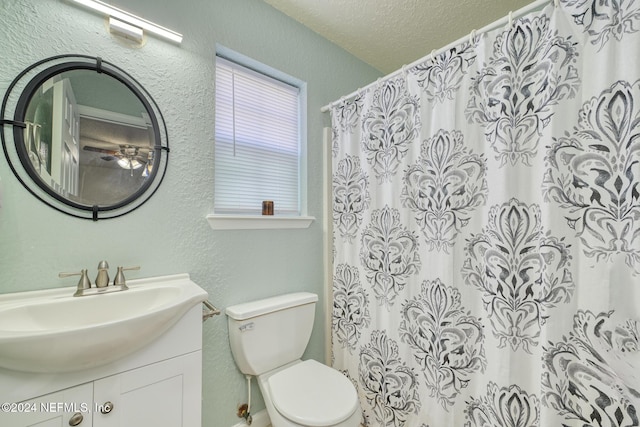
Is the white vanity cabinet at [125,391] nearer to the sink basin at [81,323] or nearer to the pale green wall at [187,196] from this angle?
the sink basin at [81,323]

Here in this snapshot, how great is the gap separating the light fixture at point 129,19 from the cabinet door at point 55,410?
1.31 m

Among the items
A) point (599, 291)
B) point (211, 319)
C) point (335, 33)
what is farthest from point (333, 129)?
point (599, 291)

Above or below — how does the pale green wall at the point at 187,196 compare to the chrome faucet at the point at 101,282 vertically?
above

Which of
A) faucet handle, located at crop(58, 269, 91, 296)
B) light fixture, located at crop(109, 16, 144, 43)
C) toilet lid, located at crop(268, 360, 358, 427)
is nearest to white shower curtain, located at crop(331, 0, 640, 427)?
toilet lid, located at crop(268, 360, 358, 427)

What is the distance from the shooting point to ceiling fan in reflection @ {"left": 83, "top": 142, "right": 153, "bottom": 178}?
107 cm

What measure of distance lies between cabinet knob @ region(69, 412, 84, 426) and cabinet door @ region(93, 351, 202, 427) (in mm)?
35

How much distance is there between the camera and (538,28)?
943 millimetres

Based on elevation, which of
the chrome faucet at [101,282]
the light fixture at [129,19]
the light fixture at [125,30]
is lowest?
the chrome faucet at [101,282]

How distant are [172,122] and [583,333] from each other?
1806 mm

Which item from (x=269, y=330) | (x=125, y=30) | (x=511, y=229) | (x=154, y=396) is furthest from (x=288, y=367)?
(x=125, y=30)

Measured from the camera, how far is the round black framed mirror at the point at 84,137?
0.91 metres

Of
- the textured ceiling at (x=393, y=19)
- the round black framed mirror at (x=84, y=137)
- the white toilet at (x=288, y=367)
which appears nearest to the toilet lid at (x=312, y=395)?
the white toilet at (x=288, y=367)

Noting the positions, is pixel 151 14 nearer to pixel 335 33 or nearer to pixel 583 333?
pixel 335 33

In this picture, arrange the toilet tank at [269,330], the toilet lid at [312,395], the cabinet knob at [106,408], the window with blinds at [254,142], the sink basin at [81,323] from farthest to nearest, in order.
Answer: the window with blinds at [254,142] < the toilet tank at [269,330] < the toilet lid at [312,395] < the cabinet knob at [106,408] < the sink basin at [81,323]
